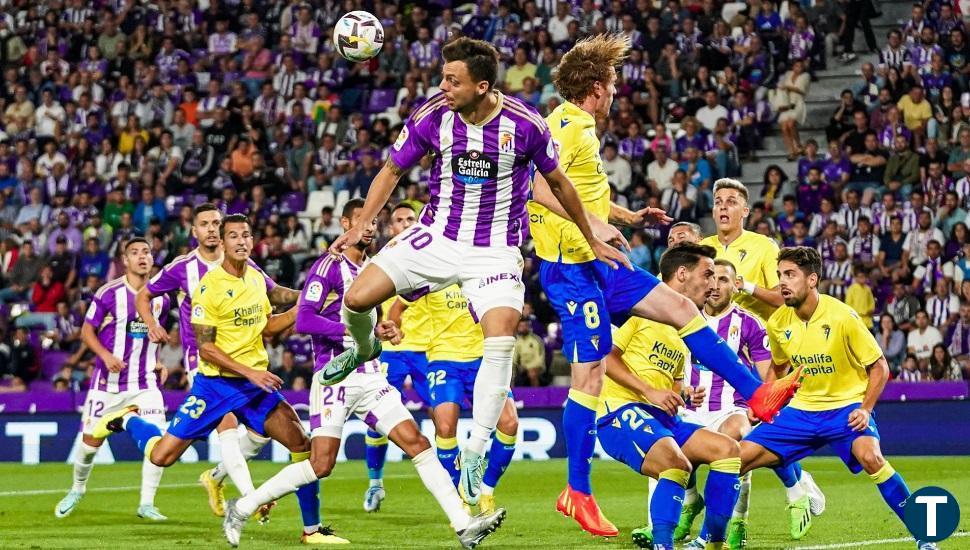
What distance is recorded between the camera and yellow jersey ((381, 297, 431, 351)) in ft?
44.5

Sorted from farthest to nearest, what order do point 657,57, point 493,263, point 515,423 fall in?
1. point 657,57
2. point 515,423
3. point 493,263

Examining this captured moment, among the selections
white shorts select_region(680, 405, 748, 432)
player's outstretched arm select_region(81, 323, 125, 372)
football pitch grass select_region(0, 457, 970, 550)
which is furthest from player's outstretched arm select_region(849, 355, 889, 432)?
player's outstretched arm select_region(81, 323, 125, 372)

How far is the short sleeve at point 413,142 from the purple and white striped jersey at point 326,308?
1926 millimetres

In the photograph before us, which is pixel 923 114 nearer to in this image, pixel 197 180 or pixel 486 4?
pixel 486 4

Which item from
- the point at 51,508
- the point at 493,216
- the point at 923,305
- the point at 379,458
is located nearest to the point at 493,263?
the point at 493,216

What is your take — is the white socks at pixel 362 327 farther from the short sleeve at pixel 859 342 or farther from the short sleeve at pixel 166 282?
the short sleeve at pixel 166 282

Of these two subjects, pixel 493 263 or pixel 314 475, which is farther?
pixel 314 475

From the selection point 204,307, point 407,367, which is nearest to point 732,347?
point 407,367

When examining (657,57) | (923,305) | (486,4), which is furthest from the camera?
(486,4)

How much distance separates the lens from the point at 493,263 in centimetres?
887

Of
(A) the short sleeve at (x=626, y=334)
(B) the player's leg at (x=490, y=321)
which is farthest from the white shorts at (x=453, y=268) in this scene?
(A) the short sleeve at (x=626, y=334)

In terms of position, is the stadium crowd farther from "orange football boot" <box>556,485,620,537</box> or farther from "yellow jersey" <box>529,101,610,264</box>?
"orange football boot" <box>556,485,620,537</box>

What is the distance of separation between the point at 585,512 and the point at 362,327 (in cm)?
186

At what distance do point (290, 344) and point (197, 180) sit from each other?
5508 mm
